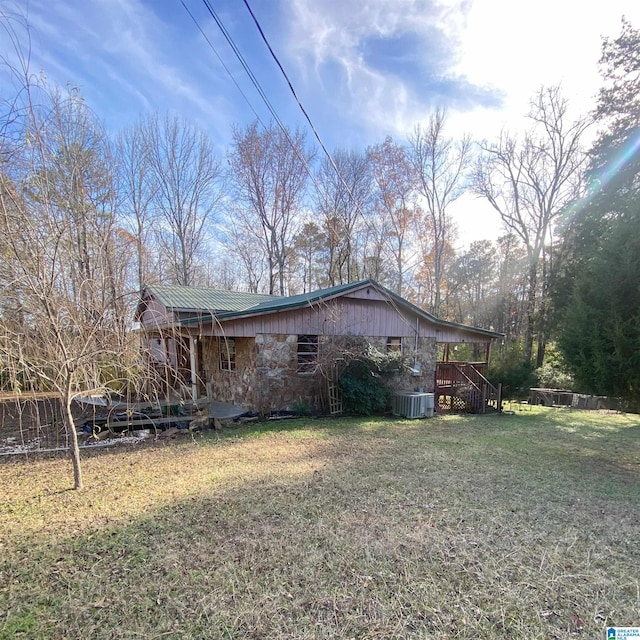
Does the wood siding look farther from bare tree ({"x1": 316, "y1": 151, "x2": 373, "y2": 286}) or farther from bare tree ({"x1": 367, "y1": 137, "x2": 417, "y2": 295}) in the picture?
bare tree ({"x1": 367, "y1": 137, "x2": 417, "y2": 295})

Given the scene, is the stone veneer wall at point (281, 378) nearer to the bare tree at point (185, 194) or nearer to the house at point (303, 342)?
the house at point (303, 342)

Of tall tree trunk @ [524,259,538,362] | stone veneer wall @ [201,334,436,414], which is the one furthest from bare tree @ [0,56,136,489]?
tall tree trunk @ [524,259,538,362]

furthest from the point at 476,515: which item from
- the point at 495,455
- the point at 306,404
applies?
the point at 306,404

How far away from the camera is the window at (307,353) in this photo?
10.5 metres

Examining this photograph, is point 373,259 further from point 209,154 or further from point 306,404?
point 306,404

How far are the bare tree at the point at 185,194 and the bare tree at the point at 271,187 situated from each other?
1499 millimetres

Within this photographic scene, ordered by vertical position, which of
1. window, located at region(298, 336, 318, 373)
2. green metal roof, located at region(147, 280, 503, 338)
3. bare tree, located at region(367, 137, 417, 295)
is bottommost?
window, located at region(298, 336, 318, 373)

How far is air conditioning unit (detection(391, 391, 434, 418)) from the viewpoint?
10.5 metres

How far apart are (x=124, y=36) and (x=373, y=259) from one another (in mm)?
21066

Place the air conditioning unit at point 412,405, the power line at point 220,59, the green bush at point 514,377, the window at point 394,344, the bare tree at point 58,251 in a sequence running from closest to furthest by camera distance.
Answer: the bare tree at point 58,251 < the power line at point 220,59 < the air conditioning unit at point 412,405 < the window at point 394,344 < the green bush at point 514,377

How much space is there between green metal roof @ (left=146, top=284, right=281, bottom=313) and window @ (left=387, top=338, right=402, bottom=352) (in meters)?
4.90

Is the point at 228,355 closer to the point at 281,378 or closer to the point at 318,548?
the point at 281,378

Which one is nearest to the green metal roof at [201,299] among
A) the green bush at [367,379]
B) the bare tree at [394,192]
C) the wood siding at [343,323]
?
the wood siding at [343,323]

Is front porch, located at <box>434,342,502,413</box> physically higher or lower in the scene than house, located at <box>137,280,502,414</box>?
lower
